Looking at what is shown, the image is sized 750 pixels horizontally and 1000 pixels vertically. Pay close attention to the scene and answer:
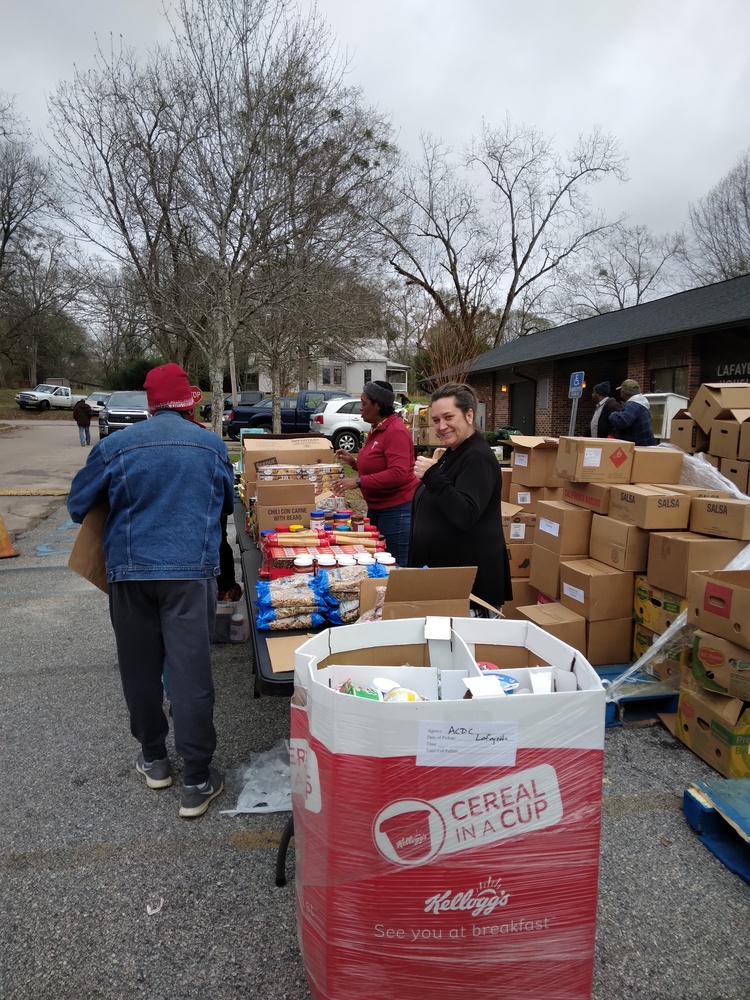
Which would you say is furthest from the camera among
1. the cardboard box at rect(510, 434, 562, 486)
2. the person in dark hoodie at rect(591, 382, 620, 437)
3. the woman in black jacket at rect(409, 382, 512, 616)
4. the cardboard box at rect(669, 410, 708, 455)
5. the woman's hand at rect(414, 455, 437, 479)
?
the person in dark hoodie at rect(591, 382, 620, 437)

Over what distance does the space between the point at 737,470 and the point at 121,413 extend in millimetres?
17239

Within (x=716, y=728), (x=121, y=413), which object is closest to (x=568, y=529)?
(x=716, y=728)

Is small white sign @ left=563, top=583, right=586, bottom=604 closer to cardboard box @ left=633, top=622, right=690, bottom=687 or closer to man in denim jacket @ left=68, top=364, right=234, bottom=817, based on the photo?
cardboard box @ left=633, top=622, right=690, bottom=687

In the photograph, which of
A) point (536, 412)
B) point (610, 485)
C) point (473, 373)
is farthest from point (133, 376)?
point (610, 485)

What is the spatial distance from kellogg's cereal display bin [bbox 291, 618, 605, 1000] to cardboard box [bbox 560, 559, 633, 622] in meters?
2.53

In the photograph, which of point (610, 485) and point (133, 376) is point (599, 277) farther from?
point (610, 485)

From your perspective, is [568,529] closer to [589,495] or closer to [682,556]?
[589,495]

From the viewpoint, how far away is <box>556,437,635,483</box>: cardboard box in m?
4.03

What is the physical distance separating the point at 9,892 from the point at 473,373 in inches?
933

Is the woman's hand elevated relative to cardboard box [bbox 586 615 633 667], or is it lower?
elevated

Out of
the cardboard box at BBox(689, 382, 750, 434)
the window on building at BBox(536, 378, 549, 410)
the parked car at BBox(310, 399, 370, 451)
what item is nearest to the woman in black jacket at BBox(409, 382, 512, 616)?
the cardboard box at BBox(689, 382, 750, 434)

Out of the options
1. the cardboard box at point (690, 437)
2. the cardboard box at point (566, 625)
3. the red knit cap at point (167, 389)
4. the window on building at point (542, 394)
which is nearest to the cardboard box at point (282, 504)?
the red knit cap at point (167, 389)

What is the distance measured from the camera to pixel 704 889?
7.07 feet

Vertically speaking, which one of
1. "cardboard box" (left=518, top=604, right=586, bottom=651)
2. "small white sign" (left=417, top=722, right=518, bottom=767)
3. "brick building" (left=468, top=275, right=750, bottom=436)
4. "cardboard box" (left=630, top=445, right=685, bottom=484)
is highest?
"brick building" (left=468, top=275, right=750, bottom=436)
